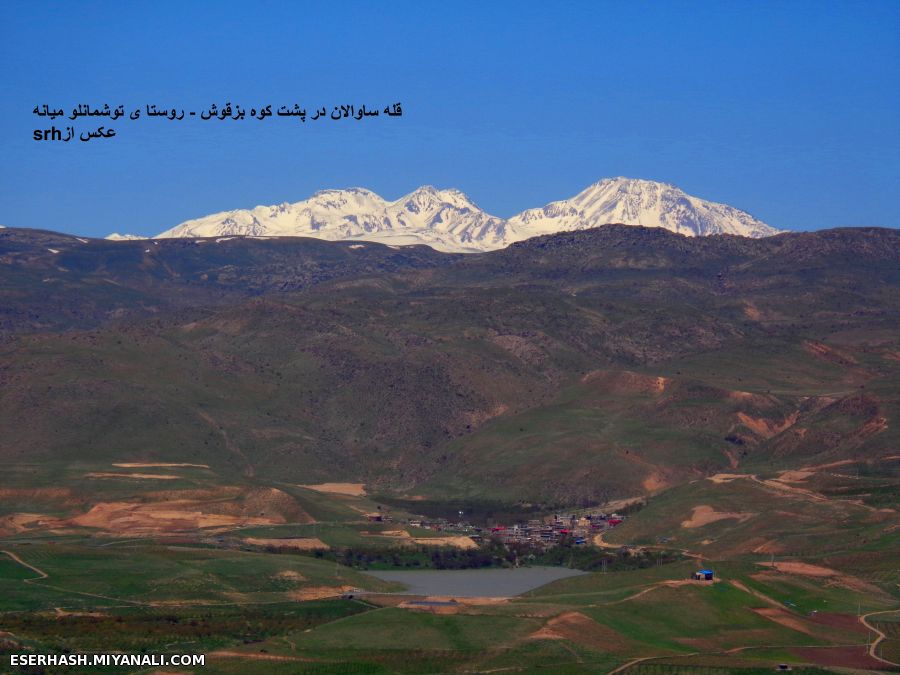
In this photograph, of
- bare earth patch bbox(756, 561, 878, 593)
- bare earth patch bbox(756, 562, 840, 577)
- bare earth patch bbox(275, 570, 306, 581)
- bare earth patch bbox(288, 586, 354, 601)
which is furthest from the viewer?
bare earth patch bbox(756, 562, 840, 577)

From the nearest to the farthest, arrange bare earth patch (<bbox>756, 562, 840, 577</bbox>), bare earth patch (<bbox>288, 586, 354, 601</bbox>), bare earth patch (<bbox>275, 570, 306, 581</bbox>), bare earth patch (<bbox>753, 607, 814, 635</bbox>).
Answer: bare earth patch (<bbox>753, 607, 814, 635</bbox>) < bare earth patch (<bbox>288, 586, 354, 601</bbox>) < bare earth patch (<bbox>275, 570, 306, 581</bbox>) < bare earth patch (<bbox>756, 562, 840, 577</bbox>)

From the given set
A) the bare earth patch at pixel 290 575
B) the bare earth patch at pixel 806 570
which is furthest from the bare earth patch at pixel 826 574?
the bare earth patch at pixel 290 575

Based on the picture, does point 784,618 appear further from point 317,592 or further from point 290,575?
point 290,575

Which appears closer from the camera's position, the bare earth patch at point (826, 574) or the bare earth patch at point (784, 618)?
the bare earth patch at point (784, 618)

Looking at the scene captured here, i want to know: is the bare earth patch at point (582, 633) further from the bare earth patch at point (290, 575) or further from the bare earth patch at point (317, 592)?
the bare earth patch at point (290, 575)

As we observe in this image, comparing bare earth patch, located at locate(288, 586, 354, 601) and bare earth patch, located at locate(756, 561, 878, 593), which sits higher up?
bare earth patch, located at locate(288, 586, 354, 601)

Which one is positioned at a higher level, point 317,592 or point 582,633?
point 317,592

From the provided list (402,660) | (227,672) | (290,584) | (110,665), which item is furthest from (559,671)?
(290,584)

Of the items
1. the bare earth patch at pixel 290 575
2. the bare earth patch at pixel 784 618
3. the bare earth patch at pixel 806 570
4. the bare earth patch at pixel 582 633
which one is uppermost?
the bare earth patch at pixel 290 575

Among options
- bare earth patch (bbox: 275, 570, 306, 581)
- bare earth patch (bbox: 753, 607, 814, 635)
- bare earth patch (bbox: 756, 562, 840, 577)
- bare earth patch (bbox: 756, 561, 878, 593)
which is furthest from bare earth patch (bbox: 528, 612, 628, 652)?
bare earth patch (bbox: 756, 562, 840, 577)

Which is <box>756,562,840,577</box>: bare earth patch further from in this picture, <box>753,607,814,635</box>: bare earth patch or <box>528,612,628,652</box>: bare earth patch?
<box>528,612,628,652</box>: bare earth patch

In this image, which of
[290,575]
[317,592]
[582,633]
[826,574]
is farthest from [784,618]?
[290,575]
